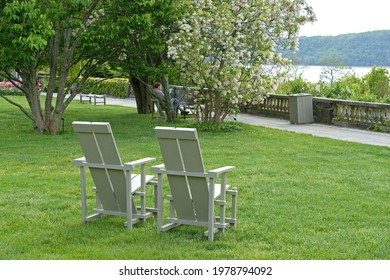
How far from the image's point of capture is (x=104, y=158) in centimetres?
743

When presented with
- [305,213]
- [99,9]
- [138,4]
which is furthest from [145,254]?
[99,9]

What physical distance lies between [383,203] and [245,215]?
6.37 ft

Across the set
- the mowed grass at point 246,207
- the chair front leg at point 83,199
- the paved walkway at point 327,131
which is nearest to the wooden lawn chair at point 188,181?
the mowed grass at point 246,207

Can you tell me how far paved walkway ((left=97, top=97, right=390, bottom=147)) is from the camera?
16.8m

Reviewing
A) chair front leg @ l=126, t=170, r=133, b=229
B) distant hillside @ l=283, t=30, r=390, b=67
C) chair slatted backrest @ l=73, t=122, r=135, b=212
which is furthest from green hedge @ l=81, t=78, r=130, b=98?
chair front leg @ l=126, t=170, r=133, b=229

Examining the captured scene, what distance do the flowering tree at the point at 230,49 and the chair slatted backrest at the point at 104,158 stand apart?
10285 millimetres

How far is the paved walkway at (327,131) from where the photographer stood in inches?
660

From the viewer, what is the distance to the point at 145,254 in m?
6.39

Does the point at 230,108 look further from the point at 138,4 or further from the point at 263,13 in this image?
the point at 138,4

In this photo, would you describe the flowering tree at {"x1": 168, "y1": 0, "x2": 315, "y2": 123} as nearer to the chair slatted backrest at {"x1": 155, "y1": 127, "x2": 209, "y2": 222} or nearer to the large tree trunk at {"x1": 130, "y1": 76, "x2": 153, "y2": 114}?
the large tree trunk at {"x1": 130, "y1": 76, "x2": 153, "y2": 114}

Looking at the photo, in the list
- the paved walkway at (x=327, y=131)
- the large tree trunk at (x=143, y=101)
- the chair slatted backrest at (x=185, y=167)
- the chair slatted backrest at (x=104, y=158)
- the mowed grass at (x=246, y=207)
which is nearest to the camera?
the mowed grass at (x=246, y=207)

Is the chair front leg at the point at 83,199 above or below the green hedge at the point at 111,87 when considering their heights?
below

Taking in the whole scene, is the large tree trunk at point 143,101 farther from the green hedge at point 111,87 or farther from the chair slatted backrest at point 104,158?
the chair slatted backrest at point 104,158

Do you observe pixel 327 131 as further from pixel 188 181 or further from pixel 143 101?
pixel 188 181
